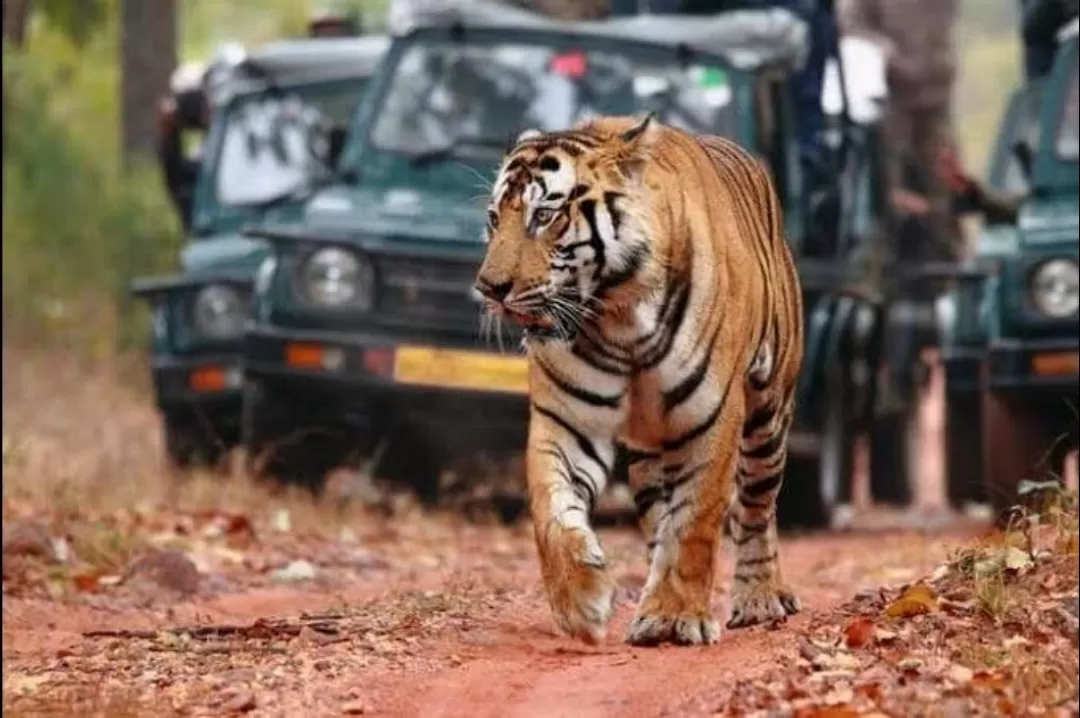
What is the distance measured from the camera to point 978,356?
44.2 ft

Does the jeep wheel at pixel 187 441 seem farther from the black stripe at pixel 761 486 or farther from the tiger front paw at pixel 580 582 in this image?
the tiger front paw at pixel 580 582

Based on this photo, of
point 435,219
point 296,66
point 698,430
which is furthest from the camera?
point 296,66

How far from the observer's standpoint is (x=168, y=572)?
10.2 m

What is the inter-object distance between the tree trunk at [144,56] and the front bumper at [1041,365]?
12007 millimetres

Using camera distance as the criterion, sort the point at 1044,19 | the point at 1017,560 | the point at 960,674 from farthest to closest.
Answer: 1. the point at 1044,19
2. the point at 1017,560
3. the point at 960,674

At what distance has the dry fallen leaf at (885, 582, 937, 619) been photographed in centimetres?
721

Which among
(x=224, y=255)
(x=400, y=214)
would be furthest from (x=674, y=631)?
(x=224, y=255)

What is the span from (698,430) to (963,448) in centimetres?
742

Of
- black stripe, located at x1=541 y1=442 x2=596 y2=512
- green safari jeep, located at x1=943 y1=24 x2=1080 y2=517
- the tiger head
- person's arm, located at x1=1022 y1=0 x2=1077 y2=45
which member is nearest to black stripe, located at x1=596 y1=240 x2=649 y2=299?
the tiger head

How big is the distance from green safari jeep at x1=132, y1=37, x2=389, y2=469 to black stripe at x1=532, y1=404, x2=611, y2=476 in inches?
233

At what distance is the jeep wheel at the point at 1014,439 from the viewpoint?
11.4m

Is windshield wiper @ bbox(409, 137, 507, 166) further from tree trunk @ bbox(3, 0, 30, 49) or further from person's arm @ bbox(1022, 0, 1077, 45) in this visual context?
tree trunk @ bbox(3, 0, 30, 49)

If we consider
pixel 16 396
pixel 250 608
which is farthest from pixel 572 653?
pixel 16 396

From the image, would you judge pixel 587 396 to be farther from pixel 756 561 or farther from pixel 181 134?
pixel 181 134
